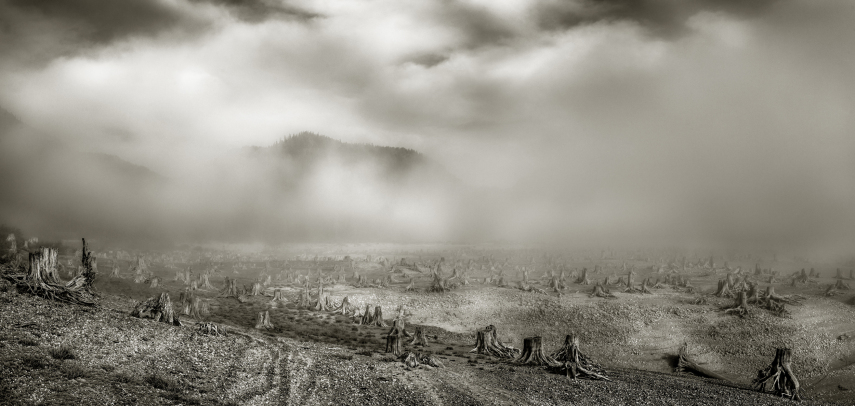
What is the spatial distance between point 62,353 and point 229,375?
5.84 meters

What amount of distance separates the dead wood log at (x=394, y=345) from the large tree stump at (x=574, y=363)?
32.1ft

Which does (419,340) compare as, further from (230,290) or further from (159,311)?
(230,290)

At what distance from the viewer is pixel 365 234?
181375mm

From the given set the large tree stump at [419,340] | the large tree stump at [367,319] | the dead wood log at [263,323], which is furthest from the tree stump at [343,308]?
the large tree stump at [419,340]

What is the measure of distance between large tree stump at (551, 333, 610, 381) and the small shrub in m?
22.9

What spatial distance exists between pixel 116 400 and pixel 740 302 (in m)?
46.6

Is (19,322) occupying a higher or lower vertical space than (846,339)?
higher

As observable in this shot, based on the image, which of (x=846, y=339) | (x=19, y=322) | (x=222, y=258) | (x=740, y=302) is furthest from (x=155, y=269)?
(x=846, y=339)

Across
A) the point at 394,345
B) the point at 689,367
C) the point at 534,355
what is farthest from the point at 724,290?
the point at 394,345

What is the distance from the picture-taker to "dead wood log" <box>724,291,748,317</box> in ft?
123

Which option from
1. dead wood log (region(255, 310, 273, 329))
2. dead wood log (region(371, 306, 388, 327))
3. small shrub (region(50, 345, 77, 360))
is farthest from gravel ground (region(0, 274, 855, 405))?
dead wood log (region(371, 306, 388, 327))

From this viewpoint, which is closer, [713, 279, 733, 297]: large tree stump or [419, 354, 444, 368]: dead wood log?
[419, 354, 444, 368]: dead wood log

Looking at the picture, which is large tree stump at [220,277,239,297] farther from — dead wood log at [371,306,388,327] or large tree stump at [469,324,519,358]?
large tree stump at [469,324,519,358]

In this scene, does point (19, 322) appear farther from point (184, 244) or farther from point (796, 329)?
point (184, 244)
